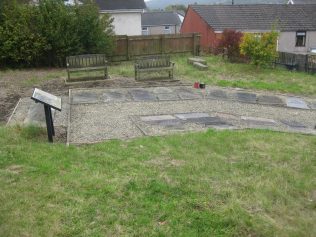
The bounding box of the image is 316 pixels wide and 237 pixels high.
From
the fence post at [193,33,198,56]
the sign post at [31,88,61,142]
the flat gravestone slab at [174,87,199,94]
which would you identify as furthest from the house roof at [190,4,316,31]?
the sign post at [31,88,61,142]

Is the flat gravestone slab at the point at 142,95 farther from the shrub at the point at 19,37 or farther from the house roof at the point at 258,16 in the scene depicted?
the house roof at the point at 258,16

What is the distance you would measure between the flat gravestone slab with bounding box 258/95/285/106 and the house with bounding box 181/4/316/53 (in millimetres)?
21503

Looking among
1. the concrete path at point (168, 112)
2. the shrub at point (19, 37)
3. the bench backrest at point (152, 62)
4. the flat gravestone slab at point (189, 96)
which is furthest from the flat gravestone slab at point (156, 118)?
the shrub at point (19, 37)

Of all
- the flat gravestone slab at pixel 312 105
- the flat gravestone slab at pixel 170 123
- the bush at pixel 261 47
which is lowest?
the flat gravestone slab at pixel 312 105

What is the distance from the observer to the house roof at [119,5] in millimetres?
30875

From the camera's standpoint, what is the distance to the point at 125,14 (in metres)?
31.0

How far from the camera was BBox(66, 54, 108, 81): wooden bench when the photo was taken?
48.4 feet

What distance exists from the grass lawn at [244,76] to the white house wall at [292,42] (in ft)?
58.0

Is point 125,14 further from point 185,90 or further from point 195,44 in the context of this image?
point 185,90

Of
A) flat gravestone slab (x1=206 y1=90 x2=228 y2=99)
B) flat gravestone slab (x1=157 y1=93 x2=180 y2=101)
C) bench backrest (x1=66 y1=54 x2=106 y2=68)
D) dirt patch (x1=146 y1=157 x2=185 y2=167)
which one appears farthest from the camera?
bench backrest (x1=66 y1=54 x2=106 y2=68)

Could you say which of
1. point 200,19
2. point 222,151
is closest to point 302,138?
point 222,151

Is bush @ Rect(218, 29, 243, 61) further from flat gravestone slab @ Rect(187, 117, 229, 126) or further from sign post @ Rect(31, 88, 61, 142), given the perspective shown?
sign post @ Rect(31, 88, 61, 142)

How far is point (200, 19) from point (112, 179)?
3263 cm

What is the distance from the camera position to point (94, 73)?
16.0 meters
